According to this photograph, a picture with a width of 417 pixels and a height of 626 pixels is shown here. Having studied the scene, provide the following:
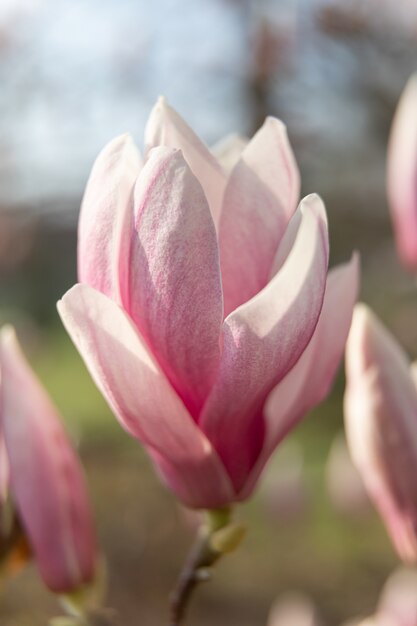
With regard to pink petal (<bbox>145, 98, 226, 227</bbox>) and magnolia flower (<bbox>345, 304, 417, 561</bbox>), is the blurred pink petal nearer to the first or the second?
magnolia flower (<bbox>345, 304, 417, 561</bbox>)

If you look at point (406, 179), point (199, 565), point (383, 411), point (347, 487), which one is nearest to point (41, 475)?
point (199, 565)

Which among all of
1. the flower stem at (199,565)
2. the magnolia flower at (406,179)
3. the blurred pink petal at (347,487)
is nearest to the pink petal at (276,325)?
the flower stem at (199,565)

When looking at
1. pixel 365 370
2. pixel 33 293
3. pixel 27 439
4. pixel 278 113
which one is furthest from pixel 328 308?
pixel 33 293

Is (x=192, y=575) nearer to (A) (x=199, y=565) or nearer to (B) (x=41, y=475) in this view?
(A) (x=199, y=565)

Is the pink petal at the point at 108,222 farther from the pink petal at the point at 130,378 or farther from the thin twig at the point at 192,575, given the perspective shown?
the thin twig at the point at 192,575

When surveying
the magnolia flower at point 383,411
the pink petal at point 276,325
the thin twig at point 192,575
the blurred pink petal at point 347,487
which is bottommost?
the blurred pink petal at point 347,487

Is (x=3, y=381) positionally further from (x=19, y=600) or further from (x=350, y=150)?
(x=350, y=150)
